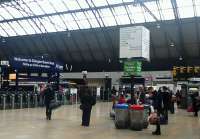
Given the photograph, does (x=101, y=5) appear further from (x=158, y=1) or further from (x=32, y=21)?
(x=32, y=21)

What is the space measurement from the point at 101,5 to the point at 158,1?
19.3 feet

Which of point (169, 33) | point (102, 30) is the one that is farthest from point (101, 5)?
point (169, 33)

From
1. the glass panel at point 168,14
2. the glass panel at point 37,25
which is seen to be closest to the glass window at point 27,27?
the glass panel at point 37,25

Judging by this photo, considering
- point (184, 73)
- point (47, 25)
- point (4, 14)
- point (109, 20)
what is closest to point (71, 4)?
point (109, 20)

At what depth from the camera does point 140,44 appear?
1460 cm

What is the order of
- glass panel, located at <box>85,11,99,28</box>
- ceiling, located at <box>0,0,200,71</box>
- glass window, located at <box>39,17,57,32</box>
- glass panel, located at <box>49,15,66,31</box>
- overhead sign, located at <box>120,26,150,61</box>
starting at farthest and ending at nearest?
glass window, located at <box>39,17,57,32</box>
glass panel, located at <box>49,15,66,31</box>
glass panel, located at <box>85,11,99,28</box>
ceiling, located at <box>0,0,200,71</box>
overhead sign, located at <box>120,26,150,61</box>

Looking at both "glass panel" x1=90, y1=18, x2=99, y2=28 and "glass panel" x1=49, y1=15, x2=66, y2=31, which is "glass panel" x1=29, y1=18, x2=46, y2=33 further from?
"glass panel" x1=90, y1=18, x2=99, y2=28

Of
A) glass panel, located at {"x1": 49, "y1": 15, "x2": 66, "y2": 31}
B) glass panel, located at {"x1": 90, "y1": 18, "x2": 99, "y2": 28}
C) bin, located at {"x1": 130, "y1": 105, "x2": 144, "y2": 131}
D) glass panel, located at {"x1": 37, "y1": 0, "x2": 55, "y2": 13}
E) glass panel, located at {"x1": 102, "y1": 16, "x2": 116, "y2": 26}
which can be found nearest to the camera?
bin, located at {"x1": 130, "y1": 105, "x2": 144, "y2": 131}

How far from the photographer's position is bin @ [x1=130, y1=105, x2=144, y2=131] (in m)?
14.5

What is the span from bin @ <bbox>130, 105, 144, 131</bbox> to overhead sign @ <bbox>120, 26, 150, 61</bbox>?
1902 millimetres

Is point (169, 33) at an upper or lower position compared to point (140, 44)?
upper

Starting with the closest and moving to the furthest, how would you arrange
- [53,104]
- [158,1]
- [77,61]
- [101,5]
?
[53,104]
[158,1]
[101,5]
[77,61]

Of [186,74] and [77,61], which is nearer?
[186,74]

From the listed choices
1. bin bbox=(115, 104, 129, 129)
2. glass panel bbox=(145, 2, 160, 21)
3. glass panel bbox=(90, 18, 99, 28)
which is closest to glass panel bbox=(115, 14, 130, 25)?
glass panel bbox=(145, 2, 160, 21)
